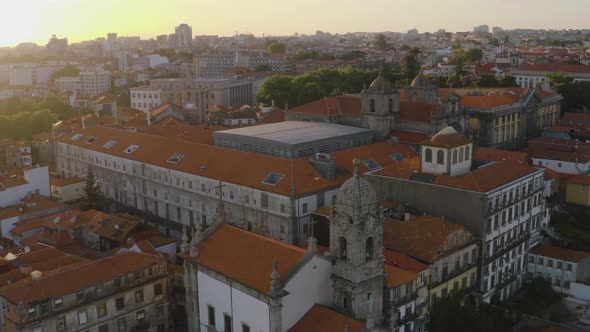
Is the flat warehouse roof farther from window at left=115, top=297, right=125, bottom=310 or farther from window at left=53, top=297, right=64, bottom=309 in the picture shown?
window at left=53, top=297, right=64, bottom=309

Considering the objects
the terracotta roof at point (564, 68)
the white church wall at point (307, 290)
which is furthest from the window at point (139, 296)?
the terracotta roof at point (564, 68)

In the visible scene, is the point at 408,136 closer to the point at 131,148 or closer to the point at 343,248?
the point at 131,148

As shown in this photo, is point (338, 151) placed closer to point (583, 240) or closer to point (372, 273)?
point (583, 240)

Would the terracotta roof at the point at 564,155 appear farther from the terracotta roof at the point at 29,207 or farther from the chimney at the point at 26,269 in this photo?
the chimney at the point at 26,269

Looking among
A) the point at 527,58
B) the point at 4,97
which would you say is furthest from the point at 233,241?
the point at 527,58

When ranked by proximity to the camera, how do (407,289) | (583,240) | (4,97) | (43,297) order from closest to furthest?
(43,297), (407,289), (583,240), (4,97)

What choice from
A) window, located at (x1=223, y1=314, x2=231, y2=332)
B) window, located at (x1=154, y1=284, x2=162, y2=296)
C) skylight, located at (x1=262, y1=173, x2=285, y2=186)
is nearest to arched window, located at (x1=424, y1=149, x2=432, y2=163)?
skylight, located at (x1=262, y1=173, x2=285, y2=186)

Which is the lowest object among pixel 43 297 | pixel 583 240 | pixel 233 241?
pixel 583 240
